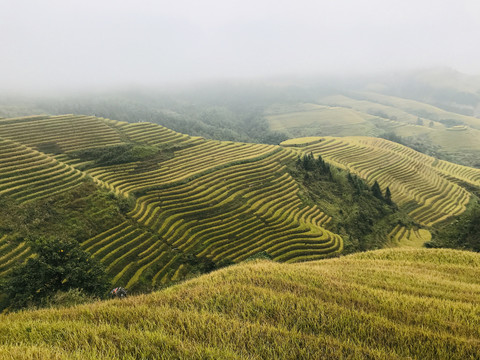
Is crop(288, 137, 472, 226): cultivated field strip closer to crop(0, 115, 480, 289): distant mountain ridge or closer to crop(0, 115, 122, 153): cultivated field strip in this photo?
crop(0, 115, 480, 289): distant mountain ridge

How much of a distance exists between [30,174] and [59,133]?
21145mm

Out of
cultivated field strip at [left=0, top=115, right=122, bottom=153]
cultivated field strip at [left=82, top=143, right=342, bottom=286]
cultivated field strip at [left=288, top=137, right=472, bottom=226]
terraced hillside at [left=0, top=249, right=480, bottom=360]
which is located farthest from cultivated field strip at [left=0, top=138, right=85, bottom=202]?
cultivated field strip at [left=288, top=137, right=472, bottom=226]

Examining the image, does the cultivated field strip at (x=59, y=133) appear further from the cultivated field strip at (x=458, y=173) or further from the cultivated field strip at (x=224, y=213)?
the cultivated field strip at (x=458, y=173)

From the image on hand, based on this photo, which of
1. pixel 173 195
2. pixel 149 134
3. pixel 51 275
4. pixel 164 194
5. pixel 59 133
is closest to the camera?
pixel 51 275

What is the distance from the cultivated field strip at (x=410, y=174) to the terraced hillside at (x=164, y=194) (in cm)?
3100

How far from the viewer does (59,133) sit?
53781 millimetres

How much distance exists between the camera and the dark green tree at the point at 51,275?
1625cm

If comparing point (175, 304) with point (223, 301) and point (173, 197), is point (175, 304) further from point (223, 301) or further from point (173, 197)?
point (173, 197)

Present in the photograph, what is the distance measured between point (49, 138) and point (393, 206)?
78447mm

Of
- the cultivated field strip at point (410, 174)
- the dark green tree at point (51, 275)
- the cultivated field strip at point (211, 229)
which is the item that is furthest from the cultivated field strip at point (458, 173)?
the dark green tree at point (51, 275)

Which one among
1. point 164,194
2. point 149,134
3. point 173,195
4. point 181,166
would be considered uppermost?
point 149,134

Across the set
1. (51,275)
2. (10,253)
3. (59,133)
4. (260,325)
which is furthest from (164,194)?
(260,325)

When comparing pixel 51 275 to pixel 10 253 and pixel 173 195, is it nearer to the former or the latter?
pixel 10 253

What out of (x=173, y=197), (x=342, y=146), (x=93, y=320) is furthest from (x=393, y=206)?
(x=93, y=320)
